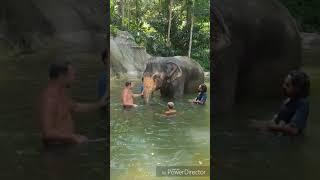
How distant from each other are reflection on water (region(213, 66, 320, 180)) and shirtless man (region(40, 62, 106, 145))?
1096mm

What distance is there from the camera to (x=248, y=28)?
4156 millimetres

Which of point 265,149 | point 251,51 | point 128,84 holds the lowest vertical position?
point 265,149

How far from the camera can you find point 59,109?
416 centimetres

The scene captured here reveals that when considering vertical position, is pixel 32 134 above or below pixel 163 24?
below

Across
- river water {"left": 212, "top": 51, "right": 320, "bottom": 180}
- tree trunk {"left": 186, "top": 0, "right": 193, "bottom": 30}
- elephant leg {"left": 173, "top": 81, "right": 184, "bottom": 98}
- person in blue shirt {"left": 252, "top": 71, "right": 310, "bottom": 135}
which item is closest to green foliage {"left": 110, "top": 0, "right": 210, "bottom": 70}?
tree trunk {"left": 186, "top": 0, "right": 193, "bottom": 30}

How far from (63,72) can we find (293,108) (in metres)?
1.87

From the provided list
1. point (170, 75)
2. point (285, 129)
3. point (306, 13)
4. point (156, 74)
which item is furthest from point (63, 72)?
point (306, 13)

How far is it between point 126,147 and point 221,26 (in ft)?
3.97

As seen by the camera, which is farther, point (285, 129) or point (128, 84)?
point (285, 129)

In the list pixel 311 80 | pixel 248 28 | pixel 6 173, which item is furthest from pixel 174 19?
pixel 6 173

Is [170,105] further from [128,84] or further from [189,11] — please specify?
[189,11]

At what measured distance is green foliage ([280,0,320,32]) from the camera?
13.6ft

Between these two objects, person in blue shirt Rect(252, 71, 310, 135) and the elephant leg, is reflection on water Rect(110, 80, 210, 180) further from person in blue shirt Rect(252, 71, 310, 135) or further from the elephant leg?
person in blue shirt Rect(252, 71, 310, 135)

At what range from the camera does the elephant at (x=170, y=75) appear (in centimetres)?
412
